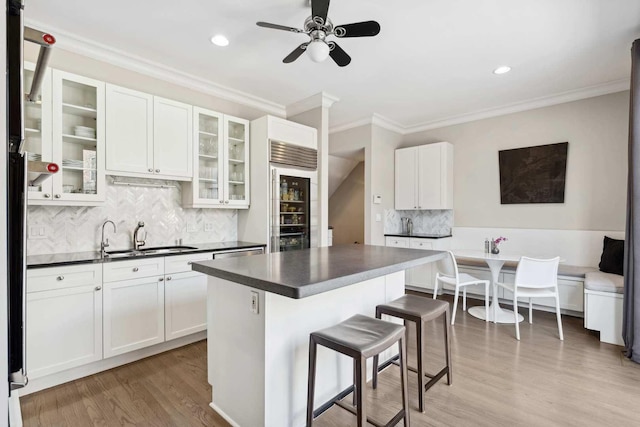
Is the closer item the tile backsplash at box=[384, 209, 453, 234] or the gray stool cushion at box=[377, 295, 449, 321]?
the gray stool cushion at box=[377, 295, 449, 321]

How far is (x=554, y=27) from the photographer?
8.43ft

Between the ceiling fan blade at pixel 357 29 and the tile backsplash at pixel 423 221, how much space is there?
3375 mm

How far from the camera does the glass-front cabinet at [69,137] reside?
2.43m

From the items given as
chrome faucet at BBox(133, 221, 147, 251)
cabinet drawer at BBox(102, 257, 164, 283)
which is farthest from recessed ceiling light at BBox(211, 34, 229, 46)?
cabinet drawer at BBox(102, 257, 164, 283)

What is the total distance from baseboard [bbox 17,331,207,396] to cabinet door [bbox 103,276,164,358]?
122mm

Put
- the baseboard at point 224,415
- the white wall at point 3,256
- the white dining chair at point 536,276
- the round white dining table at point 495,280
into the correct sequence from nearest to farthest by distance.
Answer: the white wall at point 3,256 < the baseboard at point 224,415 < the white dining chair at point 536,276 < the round white dining table at point 495,280

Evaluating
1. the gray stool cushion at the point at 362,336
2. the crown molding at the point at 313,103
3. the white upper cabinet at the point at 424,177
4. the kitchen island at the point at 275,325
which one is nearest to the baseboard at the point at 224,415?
the kitchen island at the point at 275,325

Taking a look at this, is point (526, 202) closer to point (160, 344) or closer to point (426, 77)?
point (426, 77)

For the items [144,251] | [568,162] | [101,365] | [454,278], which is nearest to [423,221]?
[454,278]

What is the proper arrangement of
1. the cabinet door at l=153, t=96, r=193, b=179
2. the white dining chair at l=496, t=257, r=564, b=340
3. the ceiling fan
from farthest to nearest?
the white dining chair at l=496, t=257, r=564, b=340 → the cabinet door at l=153, t=96, r=193, b=179 → the ceiling fan

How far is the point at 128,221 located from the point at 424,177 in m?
4.15

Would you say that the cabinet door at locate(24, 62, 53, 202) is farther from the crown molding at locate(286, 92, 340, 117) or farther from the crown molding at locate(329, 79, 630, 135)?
the crown molding at locate(329, 79, 630, 135)

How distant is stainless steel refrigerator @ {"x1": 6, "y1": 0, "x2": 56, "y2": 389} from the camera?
741 mm

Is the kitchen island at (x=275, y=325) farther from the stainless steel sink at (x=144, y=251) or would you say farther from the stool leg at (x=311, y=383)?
the stainless steel sink at (x=144, y=251)
